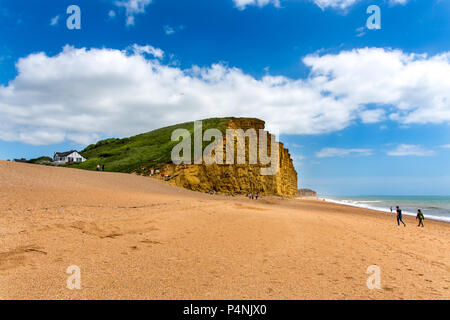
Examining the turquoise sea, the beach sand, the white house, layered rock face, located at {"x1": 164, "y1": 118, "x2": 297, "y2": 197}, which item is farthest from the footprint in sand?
the white house

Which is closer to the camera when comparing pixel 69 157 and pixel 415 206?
pixel 415 206

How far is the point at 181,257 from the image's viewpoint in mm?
7004

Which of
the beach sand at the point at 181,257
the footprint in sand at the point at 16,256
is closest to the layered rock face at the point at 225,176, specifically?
the beach sand at the point at 181,257

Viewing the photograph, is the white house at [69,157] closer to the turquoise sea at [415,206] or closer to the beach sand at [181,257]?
the beach sand at [181,257]

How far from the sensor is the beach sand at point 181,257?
5.09 metres

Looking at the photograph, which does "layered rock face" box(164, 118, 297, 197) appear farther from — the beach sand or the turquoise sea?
the turquoise sea

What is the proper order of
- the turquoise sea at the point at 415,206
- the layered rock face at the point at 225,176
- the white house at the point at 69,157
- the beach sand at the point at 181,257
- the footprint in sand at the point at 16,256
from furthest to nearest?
1. the white house at the point at 69,157
2. the turquoise sea at the point at 415,206
3. the layered rock face at the point at 225,176
4. the footprint in sand at the point at 16,256
5. the beach sand at the point at 181,257

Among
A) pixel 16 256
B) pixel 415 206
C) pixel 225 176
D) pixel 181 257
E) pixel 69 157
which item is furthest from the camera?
pixel 69 157

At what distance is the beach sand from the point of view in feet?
16.7

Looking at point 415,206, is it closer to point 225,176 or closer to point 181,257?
point 225,176

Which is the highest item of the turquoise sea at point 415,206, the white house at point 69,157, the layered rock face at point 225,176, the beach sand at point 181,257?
the white house at point 69,157

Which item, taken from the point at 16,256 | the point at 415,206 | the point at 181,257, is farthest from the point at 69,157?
the point at 415,206

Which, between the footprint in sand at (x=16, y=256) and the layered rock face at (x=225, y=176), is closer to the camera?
the footprint in sand at (x=16, y=256)
